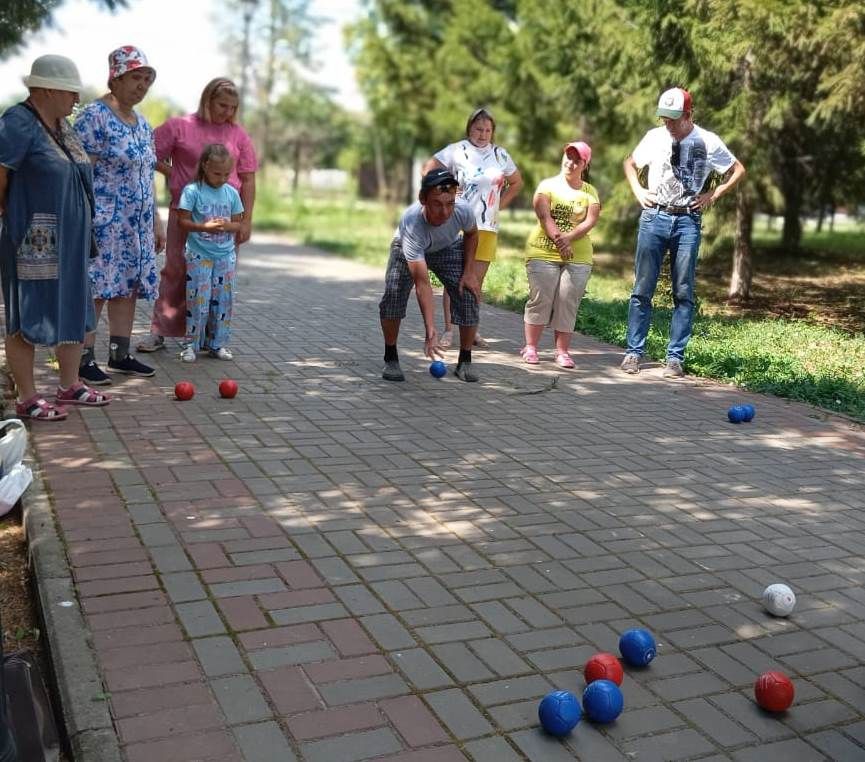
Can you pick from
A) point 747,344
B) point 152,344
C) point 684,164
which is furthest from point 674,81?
point 152,344

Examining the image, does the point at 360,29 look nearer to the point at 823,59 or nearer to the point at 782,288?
the point at 782,288

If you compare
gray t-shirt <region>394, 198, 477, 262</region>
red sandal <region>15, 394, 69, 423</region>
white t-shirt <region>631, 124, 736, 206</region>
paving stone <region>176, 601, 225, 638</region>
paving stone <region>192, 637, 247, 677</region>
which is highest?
white t-shirt <region>631, 124, 736, 206</region>

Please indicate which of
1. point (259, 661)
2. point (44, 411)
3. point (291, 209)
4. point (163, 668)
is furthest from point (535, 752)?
point (291, 209)

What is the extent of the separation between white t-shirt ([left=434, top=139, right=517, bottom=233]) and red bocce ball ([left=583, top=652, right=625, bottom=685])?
590 centimetres

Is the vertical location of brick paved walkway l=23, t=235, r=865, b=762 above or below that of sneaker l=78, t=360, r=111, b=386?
below

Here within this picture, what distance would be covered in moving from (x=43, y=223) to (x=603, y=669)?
13.5ft

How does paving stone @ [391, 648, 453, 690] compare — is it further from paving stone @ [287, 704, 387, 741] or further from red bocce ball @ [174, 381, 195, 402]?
→ red bocce ball @ [174, 381, 195, 402]

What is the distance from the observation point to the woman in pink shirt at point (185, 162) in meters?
7.57

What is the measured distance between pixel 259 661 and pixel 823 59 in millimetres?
10862

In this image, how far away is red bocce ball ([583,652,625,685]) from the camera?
324cm

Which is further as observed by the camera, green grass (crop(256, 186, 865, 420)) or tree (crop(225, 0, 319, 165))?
tree (crop(225, 0, 319, 165))

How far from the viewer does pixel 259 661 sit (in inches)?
130

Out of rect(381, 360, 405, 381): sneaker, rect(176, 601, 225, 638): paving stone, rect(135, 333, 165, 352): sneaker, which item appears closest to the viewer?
rect(176, 601, 225, 638): paving stone

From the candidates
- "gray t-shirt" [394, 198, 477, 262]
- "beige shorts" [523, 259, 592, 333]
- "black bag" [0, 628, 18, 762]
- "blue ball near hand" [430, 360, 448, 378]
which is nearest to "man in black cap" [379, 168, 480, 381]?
"gray t-shirt" [394, 198, 477, 262]
